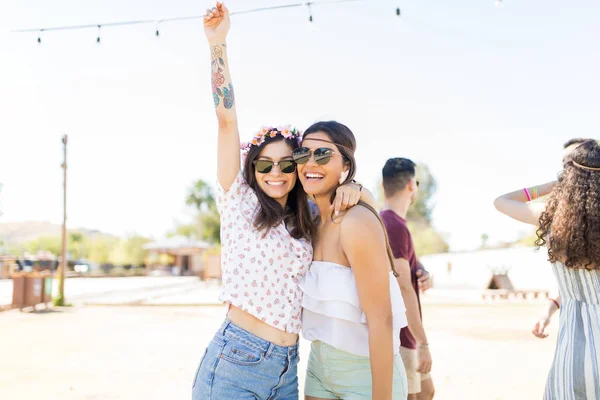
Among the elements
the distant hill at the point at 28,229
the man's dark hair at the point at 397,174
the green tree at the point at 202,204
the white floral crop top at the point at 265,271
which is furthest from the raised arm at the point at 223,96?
the distant hill at the point at 28,229

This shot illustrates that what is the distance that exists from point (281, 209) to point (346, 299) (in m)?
0.48

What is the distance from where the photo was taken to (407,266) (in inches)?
129

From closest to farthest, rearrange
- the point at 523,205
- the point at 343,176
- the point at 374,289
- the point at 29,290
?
the point at 374,289, the point at 343,176, the point at 523,205, the point at 29,290

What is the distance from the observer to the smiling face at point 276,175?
2.22m

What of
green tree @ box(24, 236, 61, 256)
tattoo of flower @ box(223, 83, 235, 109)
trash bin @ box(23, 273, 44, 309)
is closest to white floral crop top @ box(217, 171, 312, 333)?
tattoo of flower @ box(223, 83, 235, 109)

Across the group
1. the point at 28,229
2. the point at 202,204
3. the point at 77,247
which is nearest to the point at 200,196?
the point at 202,204

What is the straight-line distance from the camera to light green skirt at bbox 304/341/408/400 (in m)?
1.97

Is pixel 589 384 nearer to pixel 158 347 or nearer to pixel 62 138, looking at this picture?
pixel 158 347

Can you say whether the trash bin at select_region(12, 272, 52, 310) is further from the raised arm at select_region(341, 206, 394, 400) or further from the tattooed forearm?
the raised arm at select_region(341, 206, 394, 400)

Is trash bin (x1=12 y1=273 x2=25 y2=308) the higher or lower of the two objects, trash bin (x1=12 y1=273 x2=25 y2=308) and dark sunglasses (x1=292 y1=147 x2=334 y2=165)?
the lower

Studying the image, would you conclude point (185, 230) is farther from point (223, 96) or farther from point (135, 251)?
point (223, 96)

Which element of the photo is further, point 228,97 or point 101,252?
point 101,252

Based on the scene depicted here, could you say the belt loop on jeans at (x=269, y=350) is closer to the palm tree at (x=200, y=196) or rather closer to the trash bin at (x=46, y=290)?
the trash bin at (x=46, y=290)

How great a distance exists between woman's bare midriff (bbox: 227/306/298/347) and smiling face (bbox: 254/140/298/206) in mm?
529
